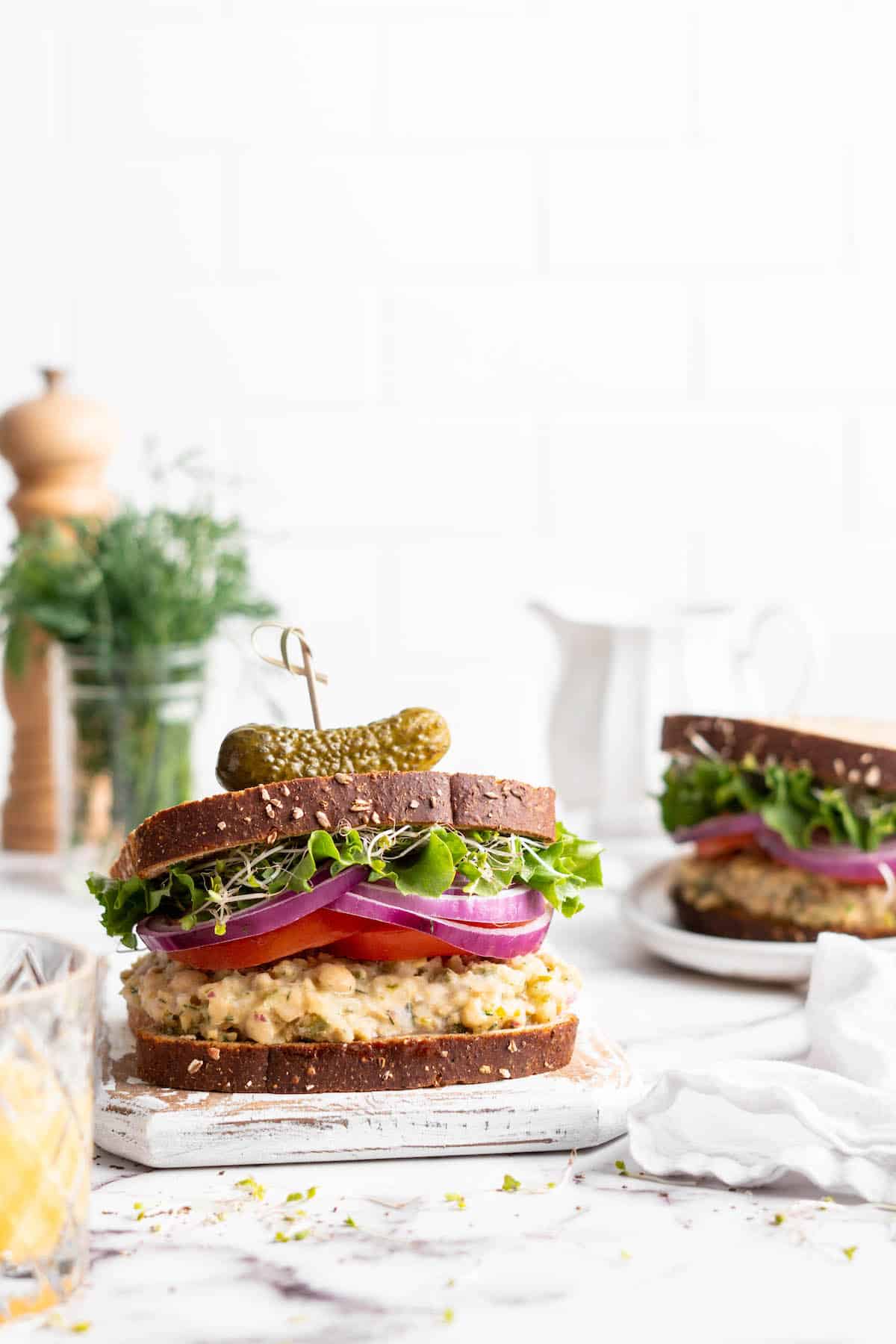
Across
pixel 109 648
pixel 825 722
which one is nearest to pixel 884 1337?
pixel 825 722

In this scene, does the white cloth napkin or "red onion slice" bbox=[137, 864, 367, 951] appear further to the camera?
"red onion slice" bbox=[137, 864, 367, 951]

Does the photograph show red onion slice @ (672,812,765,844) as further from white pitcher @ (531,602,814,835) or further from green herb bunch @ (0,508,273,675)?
green herb bunch @ (0,508,273,675)

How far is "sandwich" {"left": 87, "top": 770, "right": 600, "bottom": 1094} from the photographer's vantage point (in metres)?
1.85

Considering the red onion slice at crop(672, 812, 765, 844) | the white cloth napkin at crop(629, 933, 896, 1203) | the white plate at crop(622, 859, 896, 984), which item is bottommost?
the white plate at crop(622, 859, 896, 984)

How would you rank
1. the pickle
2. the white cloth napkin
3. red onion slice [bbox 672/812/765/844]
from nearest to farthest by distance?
the white cloth napkin → the pickle → red onion slice [bbox 672/812/765/844]

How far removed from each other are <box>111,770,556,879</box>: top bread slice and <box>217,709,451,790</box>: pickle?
0.06m

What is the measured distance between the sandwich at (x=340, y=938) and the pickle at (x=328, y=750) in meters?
0.06

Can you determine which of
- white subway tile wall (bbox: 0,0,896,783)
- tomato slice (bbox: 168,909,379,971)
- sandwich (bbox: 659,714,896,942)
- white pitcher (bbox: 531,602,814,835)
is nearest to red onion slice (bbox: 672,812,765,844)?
sandwich (bbox: 659,714,896,942)

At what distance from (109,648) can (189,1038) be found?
1442 mm

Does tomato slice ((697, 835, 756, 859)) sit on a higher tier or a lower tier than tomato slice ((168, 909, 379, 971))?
lower

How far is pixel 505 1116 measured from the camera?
1824mm

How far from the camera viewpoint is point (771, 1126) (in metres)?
1.74

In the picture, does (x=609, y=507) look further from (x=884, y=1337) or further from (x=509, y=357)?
(x=884, y=1337)

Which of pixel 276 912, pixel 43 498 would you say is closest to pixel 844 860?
pixel 276 912
